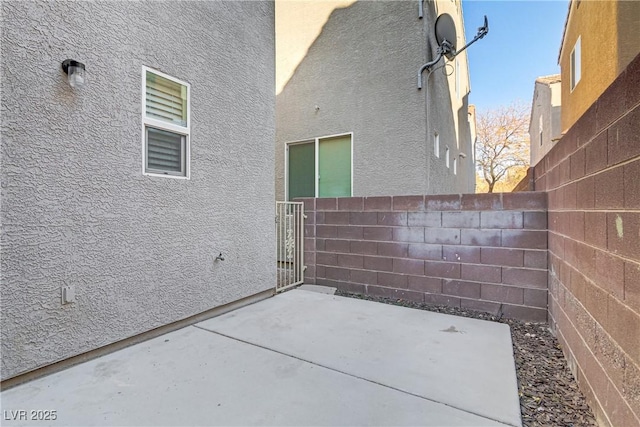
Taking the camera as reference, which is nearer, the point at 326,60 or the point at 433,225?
the point at 433,225

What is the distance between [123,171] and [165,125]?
2.23 ft

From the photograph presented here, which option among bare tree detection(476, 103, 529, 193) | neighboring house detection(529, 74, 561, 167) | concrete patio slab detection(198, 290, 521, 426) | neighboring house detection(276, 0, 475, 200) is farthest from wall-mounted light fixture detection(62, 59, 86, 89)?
bare tree detection(476, 103, 529, 193)

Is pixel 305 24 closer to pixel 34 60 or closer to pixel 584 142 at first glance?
pixel 34 60

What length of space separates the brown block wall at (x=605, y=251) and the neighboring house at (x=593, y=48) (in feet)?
15.4

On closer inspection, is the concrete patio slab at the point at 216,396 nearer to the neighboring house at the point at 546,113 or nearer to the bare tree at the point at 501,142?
the neighboring house at the point at 546,113

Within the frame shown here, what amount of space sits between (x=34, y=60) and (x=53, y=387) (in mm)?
2363

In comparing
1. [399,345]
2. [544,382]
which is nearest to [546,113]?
[544,382]

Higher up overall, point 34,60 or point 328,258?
point 34,60

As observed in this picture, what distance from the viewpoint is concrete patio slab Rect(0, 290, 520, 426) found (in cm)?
189

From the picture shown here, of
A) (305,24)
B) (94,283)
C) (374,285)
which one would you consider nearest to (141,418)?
(94,283)

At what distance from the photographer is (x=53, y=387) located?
219cm

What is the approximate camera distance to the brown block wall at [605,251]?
4.88ft

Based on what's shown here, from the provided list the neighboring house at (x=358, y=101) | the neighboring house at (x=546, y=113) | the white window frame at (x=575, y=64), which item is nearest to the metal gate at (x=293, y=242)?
the neighboring house at (x=358, y=101)

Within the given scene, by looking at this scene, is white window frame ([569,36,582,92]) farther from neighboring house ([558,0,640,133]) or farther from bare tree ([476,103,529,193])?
bare tree ([476,103,529,193])
